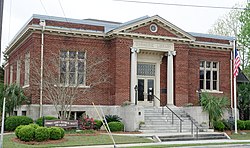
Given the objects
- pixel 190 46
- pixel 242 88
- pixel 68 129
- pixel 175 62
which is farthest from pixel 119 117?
pixel 242 88

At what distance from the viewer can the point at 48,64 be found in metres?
27.1

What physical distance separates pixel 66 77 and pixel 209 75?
42.9 feet

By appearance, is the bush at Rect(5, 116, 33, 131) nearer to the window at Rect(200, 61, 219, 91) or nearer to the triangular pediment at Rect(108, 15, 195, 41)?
the triangular pediment at Rect(108, 15, 195, 41)

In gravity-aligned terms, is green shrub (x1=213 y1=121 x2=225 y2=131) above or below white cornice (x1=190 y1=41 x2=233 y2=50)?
below

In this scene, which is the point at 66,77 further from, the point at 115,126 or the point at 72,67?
the point at 115,126

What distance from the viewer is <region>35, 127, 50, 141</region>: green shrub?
756 inches

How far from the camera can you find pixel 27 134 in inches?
753

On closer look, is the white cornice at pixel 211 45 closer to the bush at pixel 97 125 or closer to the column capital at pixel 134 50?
the column capital at pixel 134 50

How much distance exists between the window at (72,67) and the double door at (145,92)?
4767 mm

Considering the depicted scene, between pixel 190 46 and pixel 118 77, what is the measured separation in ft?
24.7

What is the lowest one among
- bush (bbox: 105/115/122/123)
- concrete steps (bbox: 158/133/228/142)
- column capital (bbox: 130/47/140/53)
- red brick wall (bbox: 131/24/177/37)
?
concrete steps (bbox: 158/133/228/142)

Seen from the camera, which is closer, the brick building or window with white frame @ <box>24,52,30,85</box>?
the brick building

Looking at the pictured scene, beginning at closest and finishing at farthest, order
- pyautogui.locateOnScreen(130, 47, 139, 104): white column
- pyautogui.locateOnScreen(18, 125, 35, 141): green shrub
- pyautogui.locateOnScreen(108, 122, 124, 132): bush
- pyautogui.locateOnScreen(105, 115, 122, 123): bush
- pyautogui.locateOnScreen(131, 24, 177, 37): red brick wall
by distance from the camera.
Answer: pyautogui.locateOnScreen(18, 125, 35, 141): green shrub
pyautogui.locateOnScreen(108, 122, 124, 132): bush
pyautogui.locateOnScreen(105, 115, 122, 123): bush
pyautogui.locateOnScreen(130, 47, 139, 104): white column
pyautogui.locateOnScreen(131, 24, 177, 37): red brick wall

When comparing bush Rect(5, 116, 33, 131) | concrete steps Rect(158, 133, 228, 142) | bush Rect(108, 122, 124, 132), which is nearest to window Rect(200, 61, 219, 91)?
concrete steps Rect(158, 133, 228, 142)
